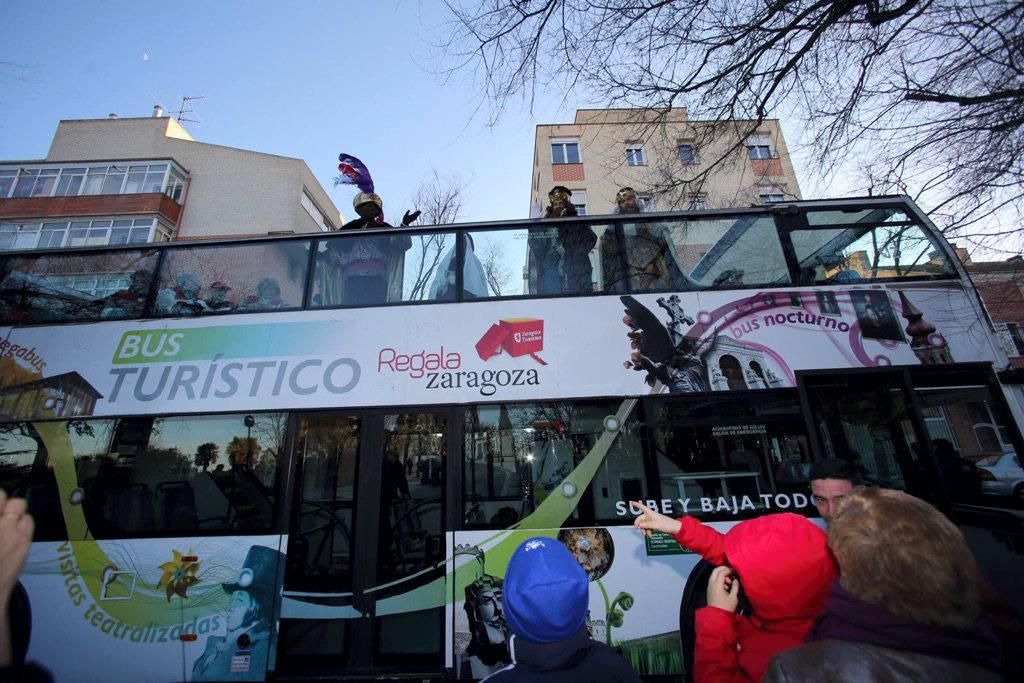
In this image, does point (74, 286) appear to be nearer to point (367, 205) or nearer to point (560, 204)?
point (367, 205)

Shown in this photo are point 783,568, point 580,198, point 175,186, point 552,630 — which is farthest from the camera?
point 175,186

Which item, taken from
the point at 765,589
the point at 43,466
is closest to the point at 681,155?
the point at 765,589

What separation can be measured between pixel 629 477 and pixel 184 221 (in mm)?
27786

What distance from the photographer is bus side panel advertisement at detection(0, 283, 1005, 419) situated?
3516 millimetres

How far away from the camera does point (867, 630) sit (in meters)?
1.14

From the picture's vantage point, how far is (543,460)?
11.1 feet

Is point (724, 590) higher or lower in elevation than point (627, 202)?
lower

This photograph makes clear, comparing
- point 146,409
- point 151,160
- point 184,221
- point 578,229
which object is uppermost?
point 151,160

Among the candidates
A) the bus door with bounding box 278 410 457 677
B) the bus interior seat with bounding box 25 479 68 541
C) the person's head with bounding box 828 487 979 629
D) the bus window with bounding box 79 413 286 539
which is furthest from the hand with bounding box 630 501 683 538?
the bus interior seat with bounding box 25 479 68 541

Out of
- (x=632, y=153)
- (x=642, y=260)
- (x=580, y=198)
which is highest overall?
(x=580, y=198)

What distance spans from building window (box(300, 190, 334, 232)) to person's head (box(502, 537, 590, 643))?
2678cm

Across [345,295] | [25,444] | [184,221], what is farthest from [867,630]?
[184,221]

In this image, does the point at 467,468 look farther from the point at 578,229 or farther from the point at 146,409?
the point at 146,409

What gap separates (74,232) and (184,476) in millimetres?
26800
